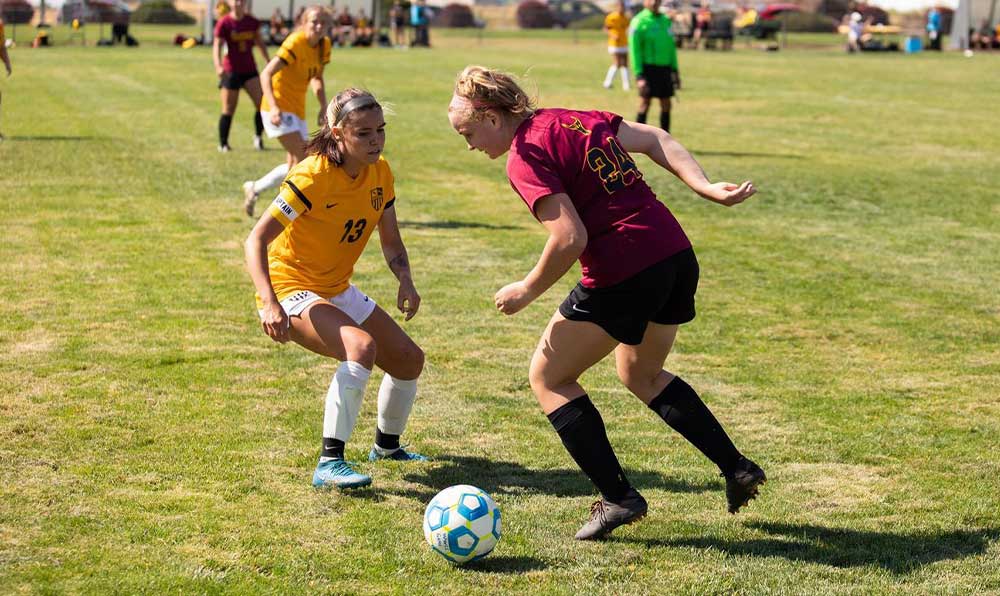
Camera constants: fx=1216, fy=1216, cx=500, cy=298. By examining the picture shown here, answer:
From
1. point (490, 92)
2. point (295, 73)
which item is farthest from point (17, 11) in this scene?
point (490, 92)

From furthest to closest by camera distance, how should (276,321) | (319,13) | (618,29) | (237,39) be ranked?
1. (618,29)
2. (237,39)
3. (319,13)
4. (276,321)

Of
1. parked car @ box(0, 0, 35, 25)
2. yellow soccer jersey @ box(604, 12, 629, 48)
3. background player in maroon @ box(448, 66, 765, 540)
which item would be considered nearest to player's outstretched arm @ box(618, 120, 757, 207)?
background player in maroon @ box(448, 66, 765, 540)

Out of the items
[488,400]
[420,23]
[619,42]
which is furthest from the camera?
[420,23]

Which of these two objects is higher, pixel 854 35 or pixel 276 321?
pixel 854 35

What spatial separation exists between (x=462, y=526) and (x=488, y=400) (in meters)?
2.38

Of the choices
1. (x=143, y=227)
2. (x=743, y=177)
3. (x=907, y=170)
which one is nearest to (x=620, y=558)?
(x=143, y=227)

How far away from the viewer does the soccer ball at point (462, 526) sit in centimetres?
492

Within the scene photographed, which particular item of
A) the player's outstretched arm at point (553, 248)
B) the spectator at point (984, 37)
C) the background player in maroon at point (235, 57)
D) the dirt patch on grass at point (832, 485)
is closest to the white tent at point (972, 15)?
the spectator at point (984, 37)

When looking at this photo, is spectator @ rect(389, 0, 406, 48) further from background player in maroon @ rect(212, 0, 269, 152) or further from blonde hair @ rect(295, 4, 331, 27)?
blonde hair @ rect(295, 4, 331, 27)

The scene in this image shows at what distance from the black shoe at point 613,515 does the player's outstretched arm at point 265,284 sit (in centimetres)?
166

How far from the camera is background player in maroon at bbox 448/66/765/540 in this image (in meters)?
4.80

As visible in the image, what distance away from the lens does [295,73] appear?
12.9 meters

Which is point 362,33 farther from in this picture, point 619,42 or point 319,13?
point 319,13

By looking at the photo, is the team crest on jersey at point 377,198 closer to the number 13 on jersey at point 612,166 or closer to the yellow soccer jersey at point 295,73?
the number 13 on jersey at point 612,166
